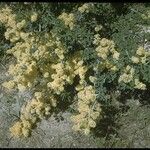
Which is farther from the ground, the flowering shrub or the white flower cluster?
the white flower cluster

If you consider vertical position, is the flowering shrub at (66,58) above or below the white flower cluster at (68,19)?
below

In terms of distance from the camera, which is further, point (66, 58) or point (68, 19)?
point (66, 58)

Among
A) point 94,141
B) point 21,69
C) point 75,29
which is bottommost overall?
point 94,141

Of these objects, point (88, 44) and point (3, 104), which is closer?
point (88, 44)

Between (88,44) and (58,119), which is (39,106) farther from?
(88,44)

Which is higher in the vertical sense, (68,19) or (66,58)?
(68,19)

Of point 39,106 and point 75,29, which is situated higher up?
point 75,29

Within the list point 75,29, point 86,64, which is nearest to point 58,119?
point 86,64
